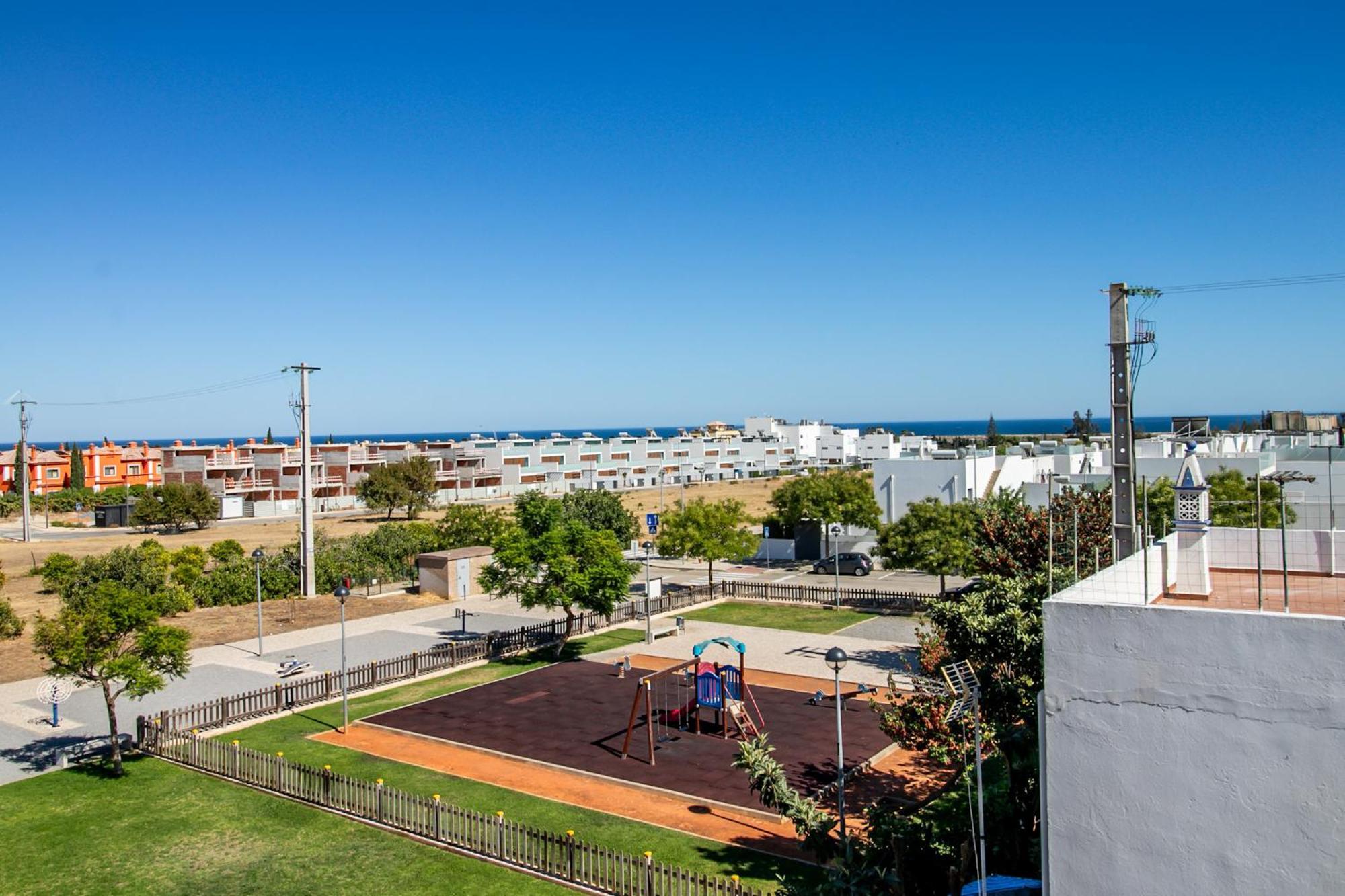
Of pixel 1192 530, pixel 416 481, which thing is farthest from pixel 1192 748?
pixel 416 481

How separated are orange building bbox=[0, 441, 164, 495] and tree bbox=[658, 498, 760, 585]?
291ft

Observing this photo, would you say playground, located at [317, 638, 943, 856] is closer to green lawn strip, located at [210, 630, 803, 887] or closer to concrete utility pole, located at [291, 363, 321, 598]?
green lawn strip, located at [210, 630, 803, 887]

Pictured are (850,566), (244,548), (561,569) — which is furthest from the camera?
(244,548)

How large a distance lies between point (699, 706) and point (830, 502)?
27.7m

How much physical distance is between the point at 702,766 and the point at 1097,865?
12.2 metres

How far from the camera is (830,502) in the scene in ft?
160

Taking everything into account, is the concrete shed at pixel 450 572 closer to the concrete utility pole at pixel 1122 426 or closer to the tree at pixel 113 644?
the tree at pixel 113 644

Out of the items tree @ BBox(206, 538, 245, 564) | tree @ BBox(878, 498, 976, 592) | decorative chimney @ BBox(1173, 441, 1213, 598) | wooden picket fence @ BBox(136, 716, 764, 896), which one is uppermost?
decorative chimney @ BBox(1173, 441, 1213, 598)

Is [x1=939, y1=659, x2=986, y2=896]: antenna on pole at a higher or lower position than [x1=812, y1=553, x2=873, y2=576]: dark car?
higher

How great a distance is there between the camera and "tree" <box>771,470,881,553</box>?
158 feet

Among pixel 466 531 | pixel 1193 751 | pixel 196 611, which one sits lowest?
pixel 196 611

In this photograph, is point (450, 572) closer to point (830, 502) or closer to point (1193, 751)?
point (830, 502)

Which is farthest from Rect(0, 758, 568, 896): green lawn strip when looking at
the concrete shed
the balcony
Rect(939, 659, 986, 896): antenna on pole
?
the balcony

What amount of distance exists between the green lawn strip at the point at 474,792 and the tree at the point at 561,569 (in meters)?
3.05
